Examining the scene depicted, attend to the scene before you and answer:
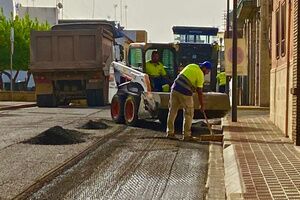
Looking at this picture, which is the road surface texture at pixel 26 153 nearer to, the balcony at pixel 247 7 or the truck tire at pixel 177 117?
the truck tire at pixel 177 117

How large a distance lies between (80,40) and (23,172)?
19324 millimetres

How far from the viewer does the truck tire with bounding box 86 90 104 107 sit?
97.2 feet

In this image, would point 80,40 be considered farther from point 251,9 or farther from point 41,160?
point 41,160

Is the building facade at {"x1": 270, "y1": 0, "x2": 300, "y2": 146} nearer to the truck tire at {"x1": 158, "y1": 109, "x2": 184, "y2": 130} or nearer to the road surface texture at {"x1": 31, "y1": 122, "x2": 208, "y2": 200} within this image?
the road surface texture at {"x1": 31, "y1": 122, "x2": 208, "y2": 200}

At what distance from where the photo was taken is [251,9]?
33.0 meters

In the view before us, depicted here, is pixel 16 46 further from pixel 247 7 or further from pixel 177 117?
pixel 177 117

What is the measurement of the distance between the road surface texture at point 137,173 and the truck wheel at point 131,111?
3504mm

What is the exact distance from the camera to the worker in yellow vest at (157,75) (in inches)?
752

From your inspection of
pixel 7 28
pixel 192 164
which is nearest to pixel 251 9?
pixel 192 164

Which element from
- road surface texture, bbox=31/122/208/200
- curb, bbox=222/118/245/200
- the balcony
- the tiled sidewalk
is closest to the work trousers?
road surface texture, bbox=31/122/208/200

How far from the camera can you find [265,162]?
10.6m

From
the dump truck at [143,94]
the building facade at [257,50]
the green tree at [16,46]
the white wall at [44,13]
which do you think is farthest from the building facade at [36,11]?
the dump truck at [143,94]

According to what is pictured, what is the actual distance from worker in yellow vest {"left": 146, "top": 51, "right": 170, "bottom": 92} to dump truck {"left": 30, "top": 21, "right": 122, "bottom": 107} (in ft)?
32.5

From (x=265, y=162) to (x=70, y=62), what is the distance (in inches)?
775
